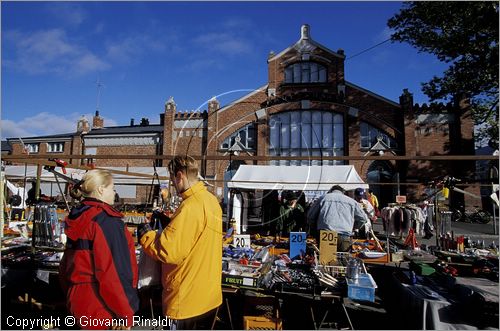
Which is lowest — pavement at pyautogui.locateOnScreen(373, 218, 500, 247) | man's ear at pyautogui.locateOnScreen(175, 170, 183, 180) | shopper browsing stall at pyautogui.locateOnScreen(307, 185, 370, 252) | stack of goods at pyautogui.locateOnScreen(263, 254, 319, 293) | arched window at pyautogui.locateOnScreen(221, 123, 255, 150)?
pavement at pyautogui.locateOnScreen(373, 218, 500, 247)

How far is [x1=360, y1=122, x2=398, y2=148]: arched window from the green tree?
3963mm

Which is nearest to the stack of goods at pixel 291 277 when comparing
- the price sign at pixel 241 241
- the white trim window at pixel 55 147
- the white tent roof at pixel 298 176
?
the price sign at pixel 241 241

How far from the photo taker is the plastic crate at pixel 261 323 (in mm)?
4148

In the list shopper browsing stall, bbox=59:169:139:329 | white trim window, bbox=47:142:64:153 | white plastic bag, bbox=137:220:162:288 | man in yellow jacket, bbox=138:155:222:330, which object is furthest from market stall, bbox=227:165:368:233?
white trim window, bbox=47:142:64:153

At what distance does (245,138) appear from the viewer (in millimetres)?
21422

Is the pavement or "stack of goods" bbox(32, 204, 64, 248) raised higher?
"stack of goods" bbox(32, 204, 64, 248)

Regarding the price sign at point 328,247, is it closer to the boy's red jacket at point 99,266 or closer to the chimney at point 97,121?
the boy's red jacket at point 99,266

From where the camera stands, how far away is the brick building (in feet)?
64.3

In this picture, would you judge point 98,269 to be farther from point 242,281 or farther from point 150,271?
point 242,281

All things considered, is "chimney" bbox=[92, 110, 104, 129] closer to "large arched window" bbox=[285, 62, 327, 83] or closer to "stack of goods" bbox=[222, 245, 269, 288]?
"large arched window" bbox=[285, 62, 327, 83]

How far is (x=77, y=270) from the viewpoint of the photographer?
220 cm

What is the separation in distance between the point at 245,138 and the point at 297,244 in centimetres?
1611

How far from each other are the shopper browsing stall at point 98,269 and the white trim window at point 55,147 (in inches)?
1107

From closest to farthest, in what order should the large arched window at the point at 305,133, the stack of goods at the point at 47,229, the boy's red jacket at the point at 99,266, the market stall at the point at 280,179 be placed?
the boy's red jacket at the point at 99,266
the stack of goods at the point at 47,229
the market stall at the point at 280,179
the large arched window at the point at 305,133
